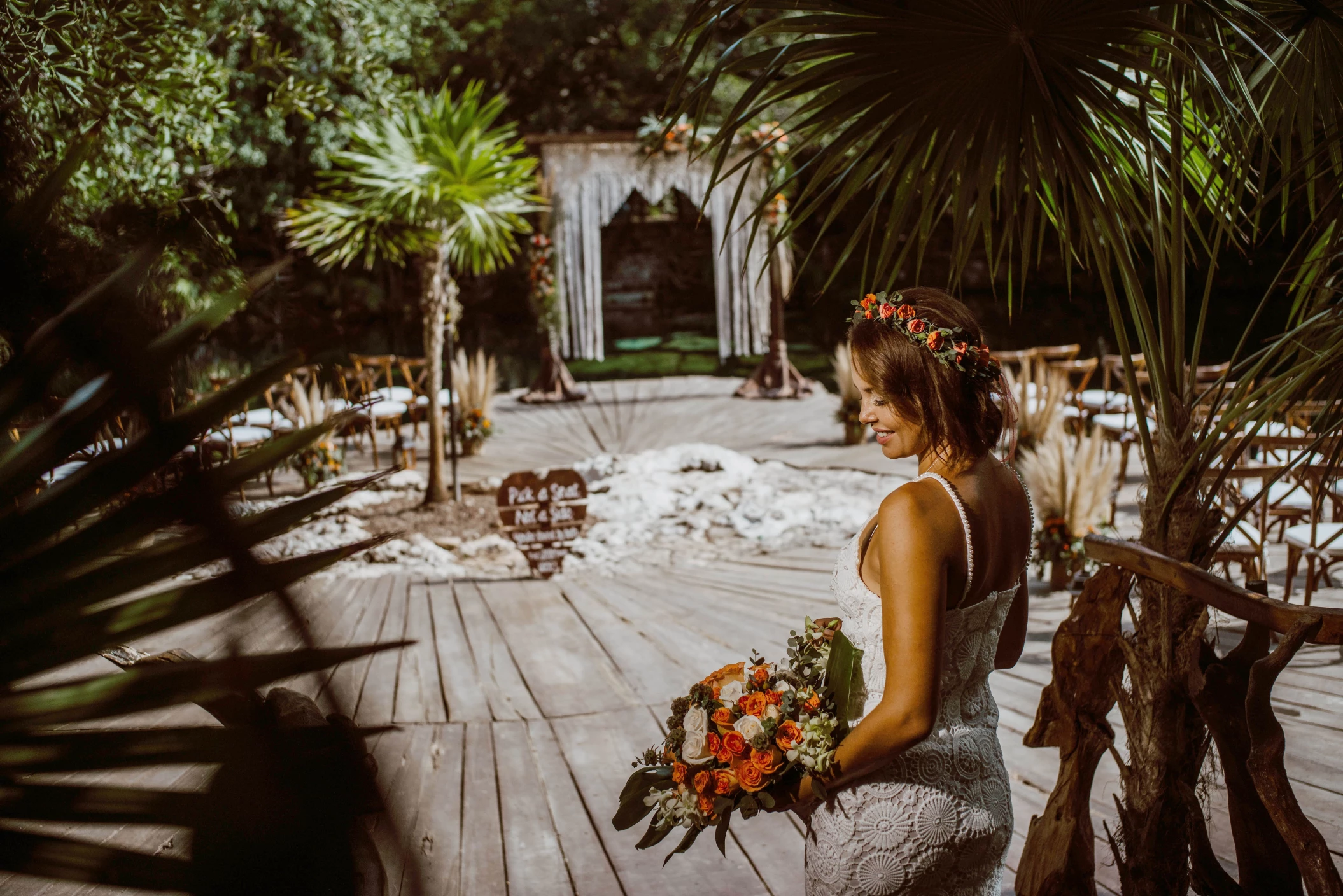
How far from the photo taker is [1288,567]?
3848mm

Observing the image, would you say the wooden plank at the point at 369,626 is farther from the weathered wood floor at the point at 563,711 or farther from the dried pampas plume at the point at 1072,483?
the dried pampas plume at the point at 1072,483

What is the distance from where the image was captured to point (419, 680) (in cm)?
389

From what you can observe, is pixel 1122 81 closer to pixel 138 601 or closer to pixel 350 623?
pixel 138 601

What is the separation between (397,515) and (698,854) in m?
5.08

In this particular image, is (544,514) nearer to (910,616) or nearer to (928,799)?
(928,799)

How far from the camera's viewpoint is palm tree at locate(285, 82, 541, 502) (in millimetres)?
6570

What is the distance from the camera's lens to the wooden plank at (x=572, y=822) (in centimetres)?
244

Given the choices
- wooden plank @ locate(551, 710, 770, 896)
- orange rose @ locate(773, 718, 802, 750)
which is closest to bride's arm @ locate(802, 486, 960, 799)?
orange rose @ locate(773, 718, 802, 750)

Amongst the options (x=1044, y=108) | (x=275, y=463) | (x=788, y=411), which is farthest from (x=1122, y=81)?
(x=788, y=411)

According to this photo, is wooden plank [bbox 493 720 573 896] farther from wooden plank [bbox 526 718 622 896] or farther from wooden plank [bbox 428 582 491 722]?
wooden plank [bbox 428 582 491 722]

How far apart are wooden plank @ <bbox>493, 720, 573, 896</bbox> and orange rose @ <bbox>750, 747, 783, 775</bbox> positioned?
1.16 metres

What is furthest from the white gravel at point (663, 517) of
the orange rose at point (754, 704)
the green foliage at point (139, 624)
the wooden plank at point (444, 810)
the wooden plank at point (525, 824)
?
the green foliage at point (139, 624)

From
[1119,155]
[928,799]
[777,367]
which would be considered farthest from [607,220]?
[928,799]

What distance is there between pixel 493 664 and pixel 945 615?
3.03 metres
